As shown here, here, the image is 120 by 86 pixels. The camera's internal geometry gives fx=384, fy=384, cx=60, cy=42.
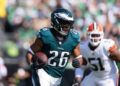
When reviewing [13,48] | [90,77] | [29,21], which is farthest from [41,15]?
[90,77]

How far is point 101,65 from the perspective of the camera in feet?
19.1

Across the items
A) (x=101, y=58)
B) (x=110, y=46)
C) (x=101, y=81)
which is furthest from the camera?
(x=101, y=81)

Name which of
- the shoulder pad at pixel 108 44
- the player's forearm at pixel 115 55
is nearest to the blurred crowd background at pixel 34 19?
the shoulder pad at pixel 108 44

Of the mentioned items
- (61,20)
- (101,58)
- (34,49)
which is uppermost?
(61,20)

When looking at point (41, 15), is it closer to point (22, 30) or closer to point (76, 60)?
point (22, 30)

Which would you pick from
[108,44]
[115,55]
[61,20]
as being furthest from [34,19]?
[61,20]

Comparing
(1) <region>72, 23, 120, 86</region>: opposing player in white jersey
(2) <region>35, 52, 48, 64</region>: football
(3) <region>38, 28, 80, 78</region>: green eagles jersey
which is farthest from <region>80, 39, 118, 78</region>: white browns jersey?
(2) <region>35, 52, 48, 64</region>: football

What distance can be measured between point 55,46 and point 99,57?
3.36 ft

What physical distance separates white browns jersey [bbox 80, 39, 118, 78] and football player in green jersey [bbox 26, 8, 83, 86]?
706 mm

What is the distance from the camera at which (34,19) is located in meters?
9.12

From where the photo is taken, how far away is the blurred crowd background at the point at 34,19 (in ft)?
29.1

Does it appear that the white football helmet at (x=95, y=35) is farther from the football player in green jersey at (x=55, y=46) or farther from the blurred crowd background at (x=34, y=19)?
the blurred crowd background at (x=34, y=19)

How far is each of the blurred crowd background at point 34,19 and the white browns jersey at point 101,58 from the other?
9.35 feet

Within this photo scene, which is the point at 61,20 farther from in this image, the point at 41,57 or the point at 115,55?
Result: the point at 115,55
